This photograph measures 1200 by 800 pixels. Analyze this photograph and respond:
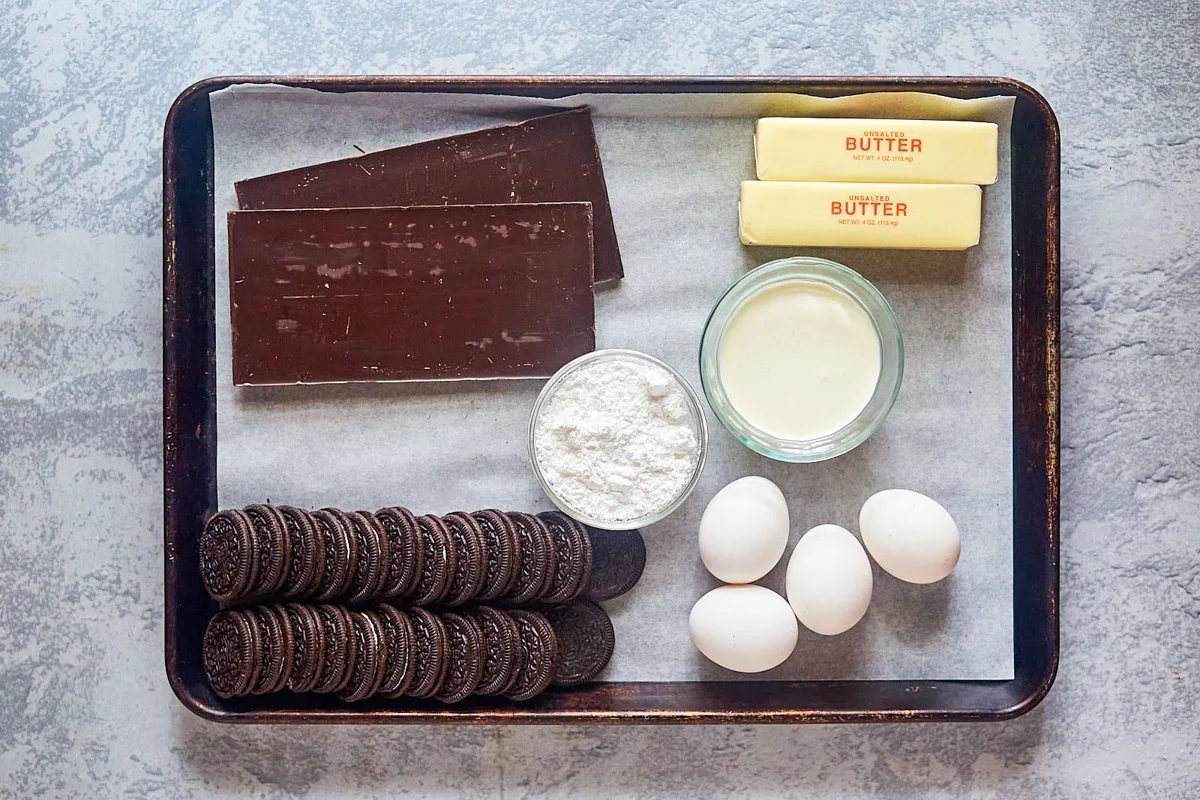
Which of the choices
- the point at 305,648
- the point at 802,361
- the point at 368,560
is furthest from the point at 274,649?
the point at 802,361

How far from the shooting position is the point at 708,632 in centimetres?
108

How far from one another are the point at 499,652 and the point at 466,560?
0.11 meters

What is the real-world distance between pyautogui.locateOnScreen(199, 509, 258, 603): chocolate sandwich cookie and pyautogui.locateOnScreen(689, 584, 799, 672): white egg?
0.50 metres

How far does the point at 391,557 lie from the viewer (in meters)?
1.09

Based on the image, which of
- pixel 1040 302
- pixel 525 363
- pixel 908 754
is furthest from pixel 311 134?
pixel 908 754

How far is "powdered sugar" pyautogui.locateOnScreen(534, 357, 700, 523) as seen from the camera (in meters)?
1.09

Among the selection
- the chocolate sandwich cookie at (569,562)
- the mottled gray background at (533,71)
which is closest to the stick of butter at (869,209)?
the mottled gray background at (533,71)

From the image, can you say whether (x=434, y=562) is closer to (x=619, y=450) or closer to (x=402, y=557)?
(x=402, y=557)

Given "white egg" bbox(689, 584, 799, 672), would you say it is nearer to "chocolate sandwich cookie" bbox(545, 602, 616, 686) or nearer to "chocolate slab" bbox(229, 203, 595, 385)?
"chocolate sandwich cookie" bbox(545, 602, 616, 686)

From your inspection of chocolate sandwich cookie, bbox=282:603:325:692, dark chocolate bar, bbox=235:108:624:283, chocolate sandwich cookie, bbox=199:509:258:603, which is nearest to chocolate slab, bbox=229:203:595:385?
dark chocolate bar, bbox=235:108:624:283

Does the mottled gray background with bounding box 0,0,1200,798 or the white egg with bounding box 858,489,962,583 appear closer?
the white egg with bounding box 858,489,962,583

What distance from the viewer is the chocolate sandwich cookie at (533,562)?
3.61ft

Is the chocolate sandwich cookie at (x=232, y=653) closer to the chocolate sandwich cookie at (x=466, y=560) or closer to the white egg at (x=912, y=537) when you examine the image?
the chocolate sandwich cookie at (x=466, y=560)

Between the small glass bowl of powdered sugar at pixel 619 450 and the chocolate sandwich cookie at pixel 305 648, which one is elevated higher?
the small glass bowl of powdered sugar at pixel 619 450
